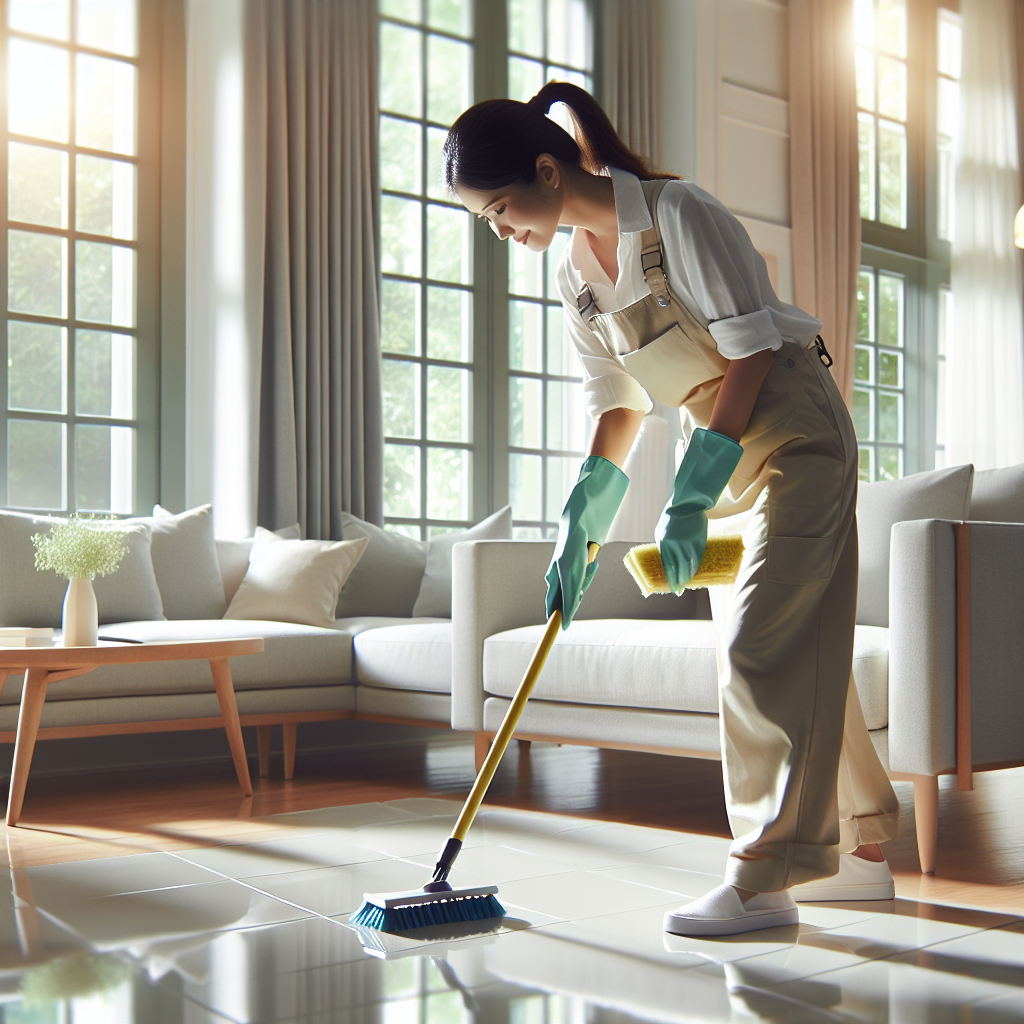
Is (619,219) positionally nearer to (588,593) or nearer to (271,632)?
(588,593)

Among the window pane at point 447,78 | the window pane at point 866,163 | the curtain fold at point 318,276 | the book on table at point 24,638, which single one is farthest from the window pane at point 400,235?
the window pane at point 866,163

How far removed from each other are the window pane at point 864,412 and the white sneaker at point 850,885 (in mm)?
4796

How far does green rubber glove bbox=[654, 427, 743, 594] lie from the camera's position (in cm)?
174

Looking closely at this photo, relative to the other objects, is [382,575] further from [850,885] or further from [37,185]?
[850,885]

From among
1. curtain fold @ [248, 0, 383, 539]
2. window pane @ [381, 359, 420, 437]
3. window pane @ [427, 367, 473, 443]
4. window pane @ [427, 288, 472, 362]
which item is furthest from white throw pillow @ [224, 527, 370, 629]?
window pane @ [427, 288, 472, 362]

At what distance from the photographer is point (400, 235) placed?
16.4 feet

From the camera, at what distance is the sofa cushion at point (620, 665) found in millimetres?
2613

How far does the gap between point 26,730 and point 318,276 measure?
2.23 m

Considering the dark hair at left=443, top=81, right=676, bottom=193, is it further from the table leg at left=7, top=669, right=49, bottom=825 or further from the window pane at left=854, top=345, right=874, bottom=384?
the window pane at left=854, top=345, right=874, bottom=384

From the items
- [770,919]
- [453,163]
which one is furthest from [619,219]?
[770,919]

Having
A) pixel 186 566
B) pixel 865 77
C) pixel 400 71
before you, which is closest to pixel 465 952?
pixel 186 566

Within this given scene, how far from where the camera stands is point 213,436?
14.4ft

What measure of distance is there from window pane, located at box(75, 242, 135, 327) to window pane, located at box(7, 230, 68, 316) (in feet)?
Answer: 0.19

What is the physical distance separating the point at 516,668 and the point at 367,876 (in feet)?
2.95
